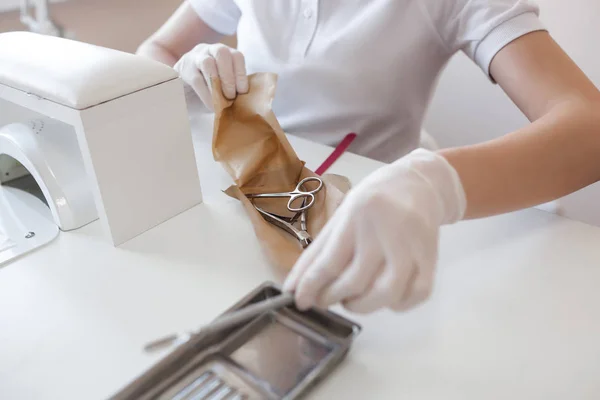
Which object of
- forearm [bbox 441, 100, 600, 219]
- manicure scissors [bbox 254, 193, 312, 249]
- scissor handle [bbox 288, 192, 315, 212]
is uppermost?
forearm [bbox 441, 100, 600, 219]

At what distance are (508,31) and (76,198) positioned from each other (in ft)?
1.82

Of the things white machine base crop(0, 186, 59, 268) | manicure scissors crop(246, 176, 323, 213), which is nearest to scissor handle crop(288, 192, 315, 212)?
manicure scissors crop(246, 176, 323, 213)

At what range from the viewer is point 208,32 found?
39.7 inches

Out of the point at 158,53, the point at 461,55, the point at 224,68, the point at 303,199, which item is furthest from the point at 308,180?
the point at 461,55

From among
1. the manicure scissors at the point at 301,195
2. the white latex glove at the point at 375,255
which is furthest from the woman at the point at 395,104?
the manicure scissors at the point at 301,195

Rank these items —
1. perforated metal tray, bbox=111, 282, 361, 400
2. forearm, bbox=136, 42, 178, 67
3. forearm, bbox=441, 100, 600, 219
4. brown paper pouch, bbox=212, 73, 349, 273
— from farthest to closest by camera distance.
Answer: forearm, bbox=136, 42, 178, 67
brown paper pouch, bbox=212, 73, 349, 273
forearm, bbox=441, 100, 600, 219
perforated metal tray, bbox=111, 282, 361, 400

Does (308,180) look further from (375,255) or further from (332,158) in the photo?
(375,255)

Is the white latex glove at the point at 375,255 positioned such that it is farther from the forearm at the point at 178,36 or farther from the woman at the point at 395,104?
the forearm at the point at 178,36

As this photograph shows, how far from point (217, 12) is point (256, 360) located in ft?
2.48

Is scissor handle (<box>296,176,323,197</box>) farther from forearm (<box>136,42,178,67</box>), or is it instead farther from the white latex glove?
forearm (<box>136,42,178,67</box>)

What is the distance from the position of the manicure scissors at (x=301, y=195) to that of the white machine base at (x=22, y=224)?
232 millimetres

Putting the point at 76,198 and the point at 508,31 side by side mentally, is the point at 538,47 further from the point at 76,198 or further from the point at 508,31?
the point at 76,198

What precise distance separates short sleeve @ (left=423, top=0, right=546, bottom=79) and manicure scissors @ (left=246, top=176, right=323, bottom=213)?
301 mm

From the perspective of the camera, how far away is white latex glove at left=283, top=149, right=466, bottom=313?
372 mm
